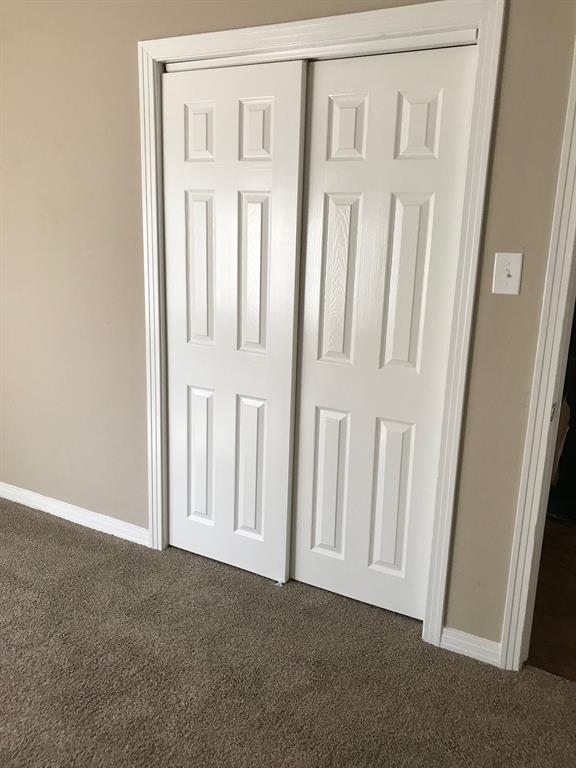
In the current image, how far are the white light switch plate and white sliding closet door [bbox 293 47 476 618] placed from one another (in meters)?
0.16

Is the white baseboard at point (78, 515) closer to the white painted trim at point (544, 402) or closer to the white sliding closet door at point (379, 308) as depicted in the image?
the white sliding closet door at point (379, 308)

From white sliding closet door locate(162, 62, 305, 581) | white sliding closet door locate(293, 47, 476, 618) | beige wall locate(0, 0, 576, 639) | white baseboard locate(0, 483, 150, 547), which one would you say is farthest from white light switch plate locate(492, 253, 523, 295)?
white baseboard locate(0, 483, 150, 547)

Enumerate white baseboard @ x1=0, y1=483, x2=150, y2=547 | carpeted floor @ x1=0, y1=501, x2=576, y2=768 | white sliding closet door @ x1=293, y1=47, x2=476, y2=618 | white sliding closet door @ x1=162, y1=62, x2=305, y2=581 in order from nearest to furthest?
carpeted floor @ x1=0, y1=501, x2=576, y2=768
white sliding closet door @ x1=293, y1=47, x2=476, y2=618
white sliding closet door @ x1=162, y1=62, x2=305, y2=581
white baseboard @ x1=0, y1=483, x2=150, y2=547

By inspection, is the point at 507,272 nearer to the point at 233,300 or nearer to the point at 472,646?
the point at 233,300

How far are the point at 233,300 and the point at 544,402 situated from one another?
1126 millimetres

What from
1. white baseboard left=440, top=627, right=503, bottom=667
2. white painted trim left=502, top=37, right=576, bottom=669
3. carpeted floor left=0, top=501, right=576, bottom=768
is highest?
white painted trim left=502, top=37, right=576, bottom=669

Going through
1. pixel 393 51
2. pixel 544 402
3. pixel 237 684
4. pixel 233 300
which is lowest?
pixel 237 684

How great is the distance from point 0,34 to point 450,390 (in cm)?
234

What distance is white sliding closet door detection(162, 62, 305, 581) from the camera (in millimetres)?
2166

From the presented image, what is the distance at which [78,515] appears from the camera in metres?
2.91

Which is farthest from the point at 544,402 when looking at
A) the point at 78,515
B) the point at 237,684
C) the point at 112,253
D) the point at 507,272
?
the point at 78,515

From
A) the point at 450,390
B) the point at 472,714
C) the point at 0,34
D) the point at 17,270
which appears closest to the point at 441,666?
the point at 472,714

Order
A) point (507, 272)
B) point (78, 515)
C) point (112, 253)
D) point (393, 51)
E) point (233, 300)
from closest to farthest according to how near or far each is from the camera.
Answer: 1. point (507, 272)
2. point (393, 51)
3. point (233, 300)
4. point (112, 253)
5. point (78, 515)

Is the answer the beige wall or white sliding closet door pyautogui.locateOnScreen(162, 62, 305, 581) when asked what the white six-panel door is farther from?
the beige wall
